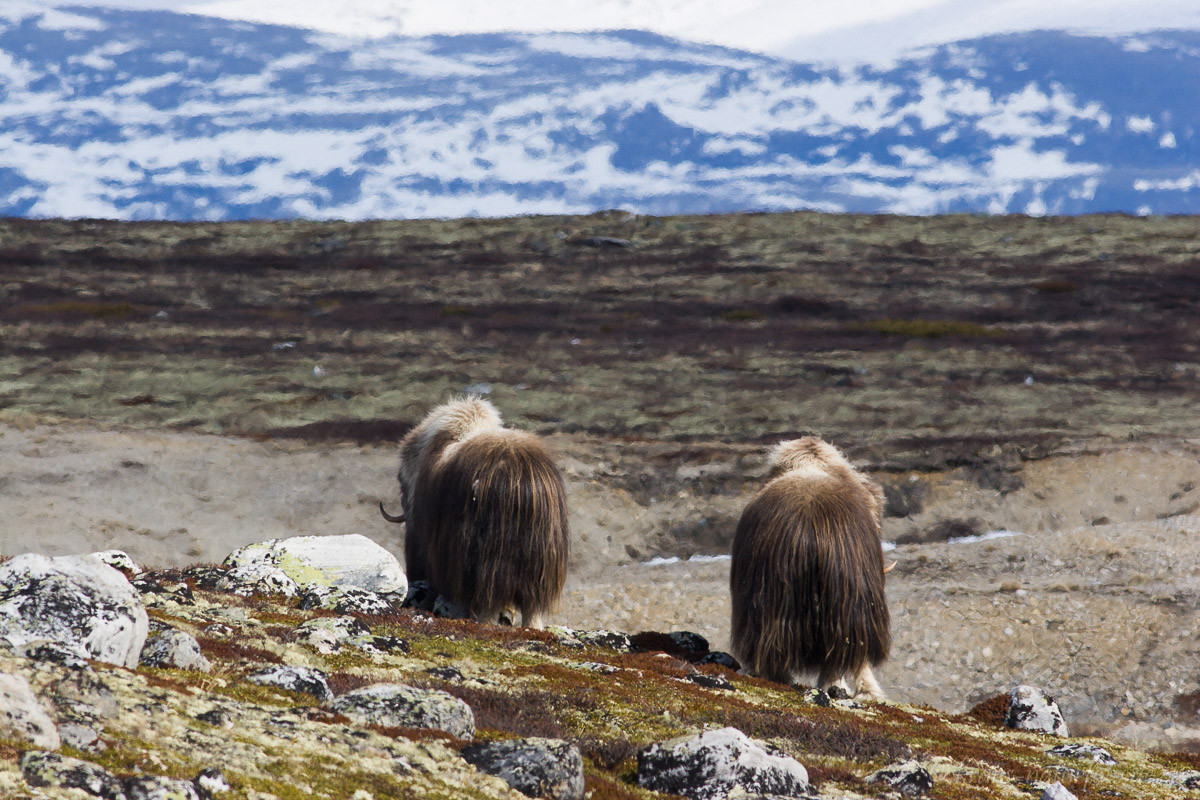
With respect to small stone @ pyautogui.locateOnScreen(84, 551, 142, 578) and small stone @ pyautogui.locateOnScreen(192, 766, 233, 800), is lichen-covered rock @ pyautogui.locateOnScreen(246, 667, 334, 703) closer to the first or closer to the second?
small stone @ pyautogui.locateOnScreen(192, 766, 233, 800)

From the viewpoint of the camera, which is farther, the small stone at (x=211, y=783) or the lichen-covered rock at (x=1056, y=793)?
the lichen-covered rock at (x=1056, y=793)

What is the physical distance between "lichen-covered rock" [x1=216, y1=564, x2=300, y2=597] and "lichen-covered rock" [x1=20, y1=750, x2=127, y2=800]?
6.93 metres

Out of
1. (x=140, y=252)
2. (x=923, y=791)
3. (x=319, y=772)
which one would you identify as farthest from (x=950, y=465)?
(x=140, y=252)

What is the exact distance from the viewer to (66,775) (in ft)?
11.6

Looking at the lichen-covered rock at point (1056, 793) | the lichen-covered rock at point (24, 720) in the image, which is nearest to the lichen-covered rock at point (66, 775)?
the lichen-covered rock at point (24, 720)

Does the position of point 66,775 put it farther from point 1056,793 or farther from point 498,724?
point 1056,793

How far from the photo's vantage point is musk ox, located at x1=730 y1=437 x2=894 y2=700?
9.16m

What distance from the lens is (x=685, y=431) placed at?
2606 cm

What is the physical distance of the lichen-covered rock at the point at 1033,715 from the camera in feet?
29.2

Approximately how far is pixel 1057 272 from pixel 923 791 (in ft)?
144

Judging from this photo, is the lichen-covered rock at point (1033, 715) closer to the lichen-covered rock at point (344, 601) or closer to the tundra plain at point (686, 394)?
the tundra plain at point (686, 394)

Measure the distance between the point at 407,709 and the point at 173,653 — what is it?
5.05 feet

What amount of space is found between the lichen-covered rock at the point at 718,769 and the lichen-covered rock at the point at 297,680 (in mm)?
1876

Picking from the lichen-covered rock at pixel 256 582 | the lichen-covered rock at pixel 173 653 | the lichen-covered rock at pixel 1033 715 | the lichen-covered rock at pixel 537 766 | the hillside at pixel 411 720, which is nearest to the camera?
the hillside at pixel 411 720
